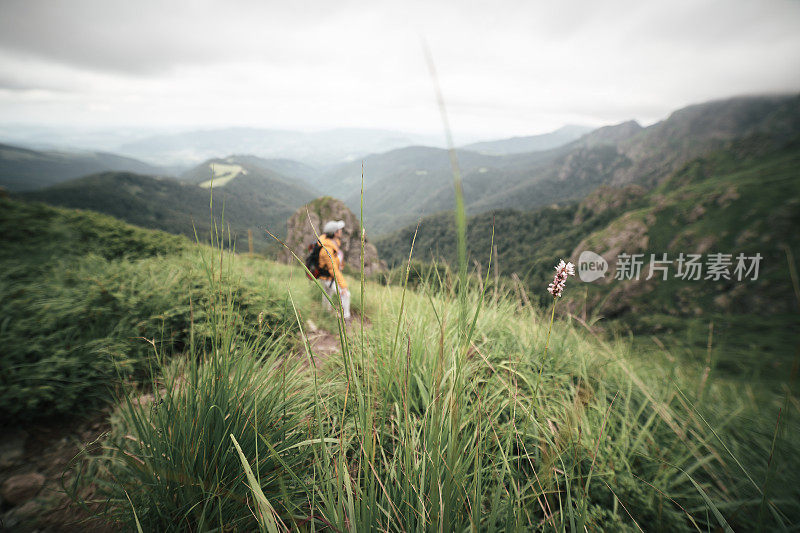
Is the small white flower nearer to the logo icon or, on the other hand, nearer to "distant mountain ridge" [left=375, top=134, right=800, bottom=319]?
the logo icon

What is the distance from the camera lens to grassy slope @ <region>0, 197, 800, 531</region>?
5.01ft

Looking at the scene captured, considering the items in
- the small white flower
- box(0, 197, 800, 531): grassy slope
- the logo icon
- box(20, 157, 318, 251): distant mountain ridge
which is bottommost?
box(20, 157, 318, 251): distant mountain ridge

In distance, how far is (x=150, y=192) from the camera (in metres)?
137

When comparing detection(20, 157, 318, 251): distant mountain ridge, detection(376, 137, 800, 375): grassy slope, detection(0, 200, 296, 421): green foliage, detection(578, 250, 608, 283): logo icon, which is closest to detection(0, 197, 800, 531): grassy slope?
detection(0, 200, 296, 421): green foliage

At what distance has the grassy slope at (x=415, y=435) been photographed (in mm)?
1526

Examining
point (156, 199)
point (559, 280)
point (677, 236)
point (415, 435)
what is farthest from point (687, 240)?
point (156, 199)

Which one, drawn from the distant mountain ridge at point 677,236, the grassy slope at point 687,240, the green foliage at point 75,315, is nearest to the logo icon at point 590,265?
the green foliage at point 75,315

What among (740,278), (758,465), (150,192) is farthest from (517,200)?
(758,465)

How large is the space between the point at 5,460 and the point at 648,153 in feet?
797

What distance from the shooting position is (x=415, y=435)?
1.85m

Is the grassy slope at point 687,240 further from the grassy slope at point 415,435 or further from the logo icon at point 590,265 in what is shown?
the grassy slope at point 415,435

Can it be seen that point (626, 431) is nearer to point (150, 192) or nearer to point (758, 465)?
point (758, 465)

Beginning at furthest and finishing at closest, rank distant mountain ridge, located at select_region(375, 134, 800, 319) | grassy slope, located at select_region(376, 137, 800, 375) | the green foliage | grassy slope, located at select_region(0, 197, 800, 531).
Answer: distant mountain ridge, located at select_region(375, 134, 800, 319), grassy slope, located at select_region(376, 137, 800, 375), the green foliage, grassy slope, located at select_region(0, 197, 800, 531)

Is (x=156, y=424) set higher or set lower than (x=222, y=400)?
lower
